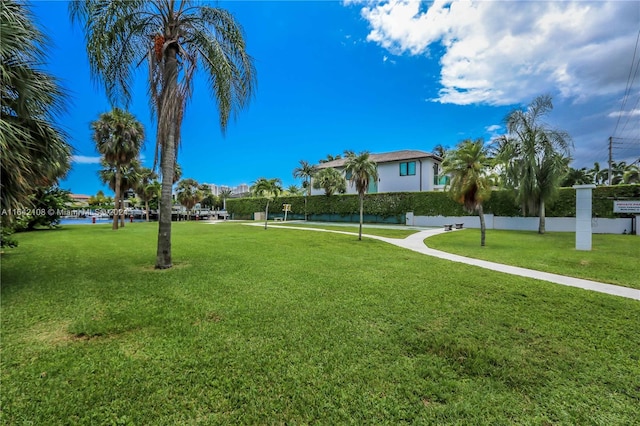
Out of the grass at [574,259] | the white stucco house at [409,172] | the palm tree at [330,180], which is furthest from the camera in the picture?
the palm tree at [330,180]

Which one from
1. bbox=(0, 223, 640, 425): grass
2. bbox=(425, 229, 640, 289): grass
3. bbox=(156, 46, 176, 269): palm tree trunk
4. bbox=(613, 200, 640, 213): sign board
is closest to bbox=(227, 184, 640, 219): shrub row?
bbox=(613, 200, 640, 213): sign board

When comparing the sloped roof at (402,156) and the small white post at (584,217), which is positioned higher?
the sloped roof at (402,156)

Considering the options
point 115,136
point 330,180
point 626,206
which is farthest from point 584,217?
point 115,136

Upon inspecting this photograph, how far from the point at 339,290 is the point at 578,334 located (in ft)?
13.4

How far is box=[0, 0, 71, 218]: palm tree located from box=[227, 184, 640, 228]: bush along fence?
66.4 ft

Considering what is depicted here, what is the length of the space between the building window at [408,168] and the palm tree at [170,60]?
27.5 meters

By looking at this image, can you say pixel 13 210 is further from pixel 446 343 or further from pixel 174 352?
pixel 446 343

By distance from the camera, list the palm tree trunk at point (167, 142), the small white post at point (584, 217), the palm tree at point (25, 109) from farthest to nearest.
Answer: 1. the small white post at point (584, 217)
2. the palm tree trunk at point (167, 142)
3. the palm tree at point (25, 109)

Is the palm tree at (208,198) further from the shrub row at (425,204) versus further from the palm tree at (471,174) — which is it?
the palm tree at (471,174)

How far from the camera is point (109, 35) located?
7.51 meters

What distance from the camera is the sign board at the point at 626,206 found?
18.3m

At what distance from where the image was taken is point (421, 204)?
2766cm

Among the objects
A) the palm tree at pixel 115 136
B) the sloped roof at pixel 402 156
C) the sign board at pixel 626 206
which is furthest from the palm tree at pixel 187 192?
the sign board at pixel 626 206

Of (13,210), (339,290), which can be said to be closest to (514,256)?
(339,290)
